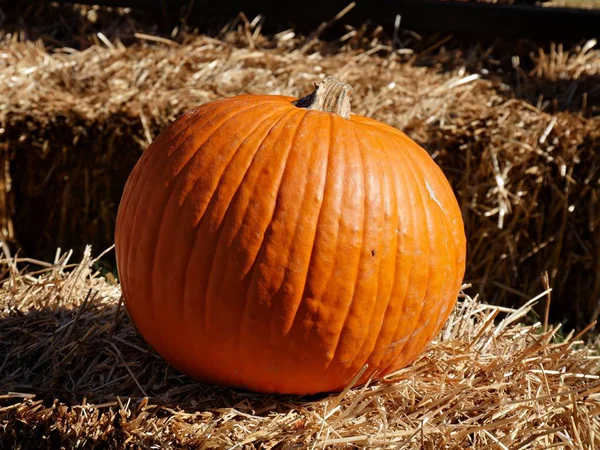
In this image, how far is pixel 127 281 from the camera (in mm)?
2520

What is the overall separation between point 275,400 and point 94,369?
611 mm

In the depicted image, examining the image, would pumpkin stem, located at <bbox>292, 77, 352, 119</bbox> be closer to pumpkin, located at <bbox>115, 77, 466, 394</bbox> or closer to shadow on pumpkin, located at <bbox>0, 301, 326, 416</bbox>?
pumpkin, located at <bbox>115, 77, 466, 394</bbox>

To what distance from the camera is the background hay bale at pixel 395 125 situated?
431cm

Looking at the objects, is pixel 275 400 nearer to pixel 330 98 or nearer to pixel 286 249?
pixel 286 249

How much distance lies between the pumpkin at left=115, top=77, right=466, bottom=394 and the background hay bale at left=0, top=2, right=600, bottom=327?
1905 millimetres

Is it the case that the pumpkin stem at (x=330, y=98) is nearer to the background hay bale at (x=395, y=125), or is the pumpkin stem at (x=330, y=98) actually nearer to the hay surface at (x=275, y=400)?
the hay surface at (x=275, y=400)

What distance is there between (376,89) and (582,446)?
2810 millimetres

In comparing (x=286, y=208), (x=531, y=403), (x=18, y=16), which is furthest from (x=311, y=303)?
(x=18, y=16)

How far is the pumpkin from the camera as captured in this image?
2301mm

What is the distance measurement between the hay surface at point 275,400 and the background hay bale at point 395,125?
1434 millimetres

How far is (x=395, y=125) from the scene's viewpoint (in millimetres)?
4348

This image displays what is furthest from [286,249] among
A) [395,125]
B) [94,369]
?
[395,125]

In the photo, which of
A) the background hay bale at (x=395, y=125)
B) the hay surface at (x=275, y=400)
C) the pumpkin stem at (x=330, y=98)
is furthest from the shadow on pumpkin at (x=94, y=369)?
the background hay bale at (x=395, y=125)

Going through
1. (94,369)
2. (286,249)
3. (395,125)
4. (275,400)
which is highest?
(286,249)
